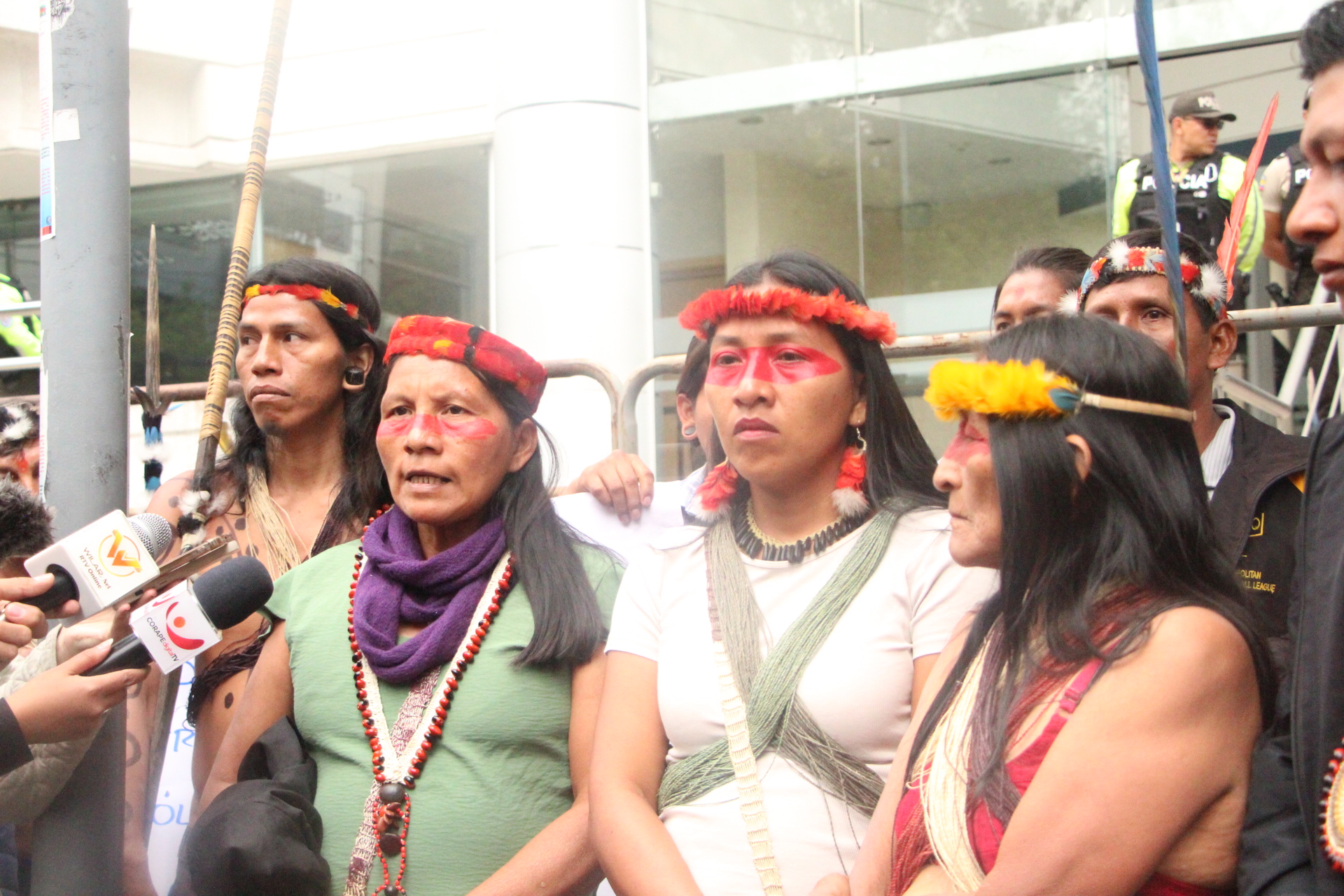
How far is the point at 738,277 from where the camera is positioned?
111 inches

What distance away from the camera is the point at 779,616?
8.34ft

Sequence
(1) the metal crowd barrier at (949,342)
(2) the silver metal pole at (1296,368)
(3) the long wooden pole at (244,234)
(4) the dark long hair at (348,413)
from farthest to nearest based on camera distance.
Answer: (2) the silver metal pole at (1296,368) < (4) the dark long hair at (348,413) < (1) the metal crowd barrier at (949,342) < (3) the long wooden pole at (244,234)

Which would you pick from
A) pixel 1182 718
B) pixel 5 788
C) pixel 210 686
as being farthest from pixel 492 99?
pixel 1182 718

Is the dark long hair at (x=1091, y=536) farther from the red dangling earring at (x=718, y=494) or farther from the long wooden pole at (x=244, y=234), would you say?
the long wooden pole at (x=244, y=234)

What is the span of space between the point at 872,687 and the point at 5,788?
5.59 feet

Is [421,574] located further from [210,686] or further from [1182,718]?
[1182,718]

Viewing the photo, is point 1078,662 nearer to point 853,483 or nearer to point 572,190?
point 853,483

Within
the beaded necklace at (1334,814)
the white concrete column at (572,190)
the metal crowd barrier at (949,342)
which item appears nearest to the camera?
the beaded necklace at (1334,814)

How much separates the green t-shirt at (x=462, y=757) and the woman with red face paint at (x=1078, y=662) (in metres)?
0.77

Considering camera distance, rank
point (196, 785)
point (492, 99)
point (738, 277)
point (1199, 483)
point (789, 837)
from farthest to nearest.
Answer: point (492, 99), point (196, 785), point (738, 277), point (789, 837), point (1199, 483)

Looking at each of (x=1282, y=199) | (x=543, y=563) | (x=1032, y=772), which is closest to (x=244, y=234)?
(x=543, y=563)

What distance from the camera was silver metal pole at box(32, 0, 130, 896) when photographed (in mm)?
2549

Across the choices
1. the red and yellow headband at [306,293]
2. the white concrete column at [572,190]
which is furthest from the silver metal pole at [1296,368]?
the red and yellow headband at [306,293]

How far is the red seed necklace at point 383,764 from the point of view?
2619mm
